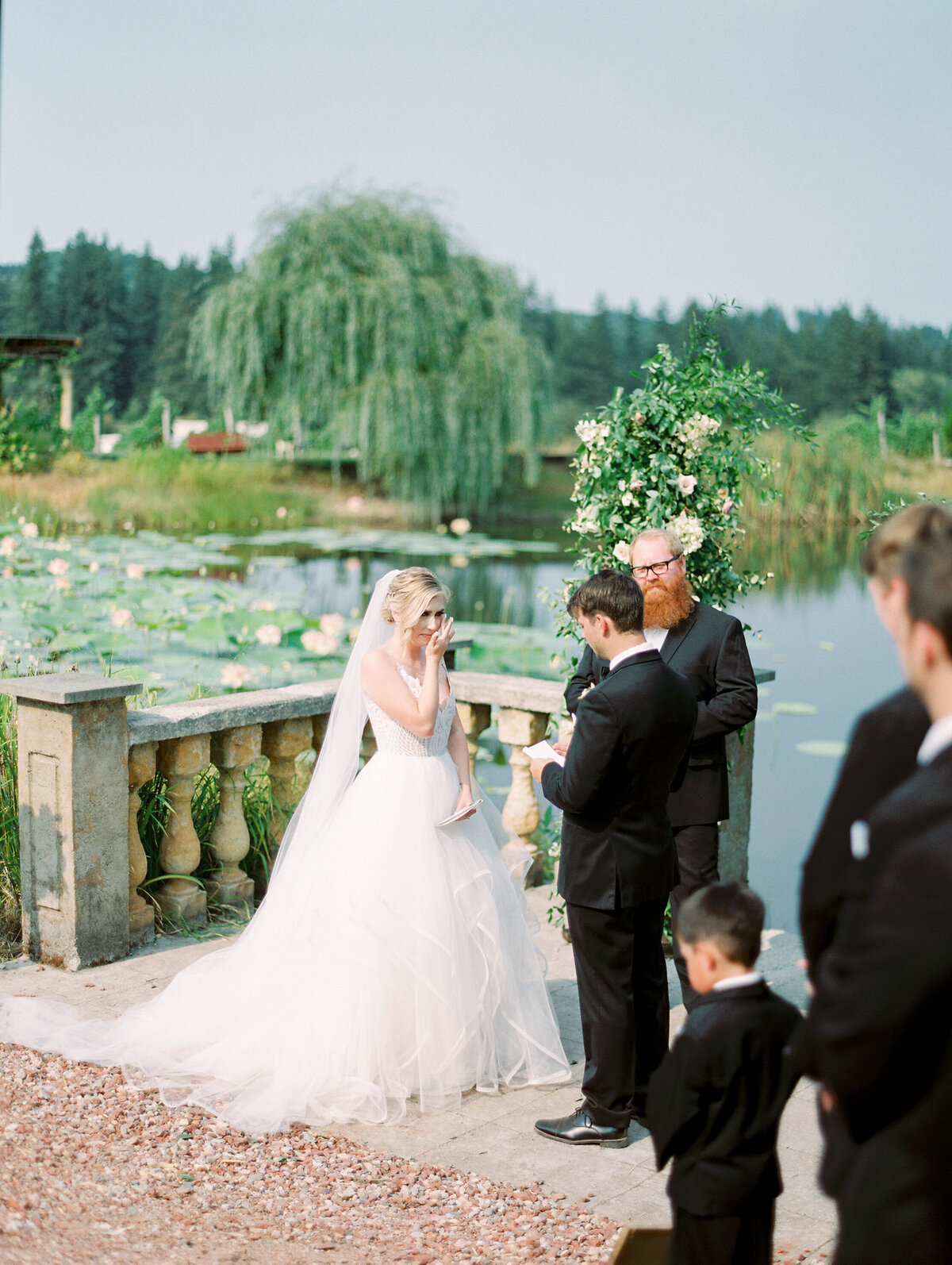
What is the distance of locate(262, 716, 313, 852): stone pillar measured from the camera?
5.24 metres

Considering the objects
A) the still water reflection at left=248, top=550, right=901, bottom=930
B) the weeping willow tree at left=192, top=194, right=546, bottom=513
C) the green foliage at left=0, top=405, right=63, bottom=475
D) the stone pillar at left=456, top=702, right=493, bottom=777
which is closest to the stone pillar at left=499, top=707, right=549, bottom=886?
the stone pillar at left=456, top=702, right=493, bottom=777

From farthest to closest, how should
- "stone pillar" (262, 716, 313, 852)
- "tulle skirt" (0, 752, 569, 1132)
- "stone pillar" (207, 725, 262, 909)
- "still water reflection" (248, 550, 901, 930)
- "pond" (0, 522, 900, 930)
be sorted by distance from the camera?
"still water reflection" (248, 550, 901, 930), "pond" (0, 522, 900, 930), "stone pillar" (262, 716, 313, 852), "stone pillar" (207, 725, 262, 909), "tulle skirt" (0, 752, 569, 1132)

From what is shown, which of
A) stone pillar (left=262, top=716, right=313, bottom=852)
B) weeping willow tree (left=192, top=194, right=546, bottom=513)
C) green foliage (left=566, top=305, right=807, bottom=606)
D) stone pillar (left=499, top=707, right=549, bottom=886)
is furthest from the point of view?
weeping willow tree (left=192, top=194, right=546, bottom=513)

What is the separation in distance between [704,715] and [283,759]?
6.90ft

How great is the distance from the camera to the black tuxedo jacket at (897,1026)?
52.1 inches

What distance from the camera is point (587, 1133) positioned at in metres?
3.30

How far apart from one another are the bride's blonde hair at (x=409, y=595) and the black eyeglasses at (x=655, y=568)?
2.29ft

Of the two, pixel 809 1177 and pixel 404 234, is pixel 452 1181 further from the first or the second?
pixel 404 234

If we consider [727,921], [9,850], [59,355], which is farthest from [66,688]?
[59,355]

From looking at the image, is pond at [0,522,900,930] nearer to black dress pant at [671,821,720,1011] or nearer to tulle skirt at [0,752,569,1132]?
black dress pant at [671,821,720,1011]

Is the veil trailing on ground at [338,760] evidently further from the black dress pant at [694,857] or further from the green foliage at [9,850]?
the green foliage at [9,850]

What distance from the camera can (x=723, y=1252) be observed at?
210cm

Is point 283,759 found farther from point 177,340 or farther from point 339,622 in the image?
point 177,340

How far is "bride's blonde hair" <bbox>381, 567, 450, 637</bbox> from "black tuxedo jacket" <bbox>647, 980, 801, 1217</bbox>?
1.95 metres
